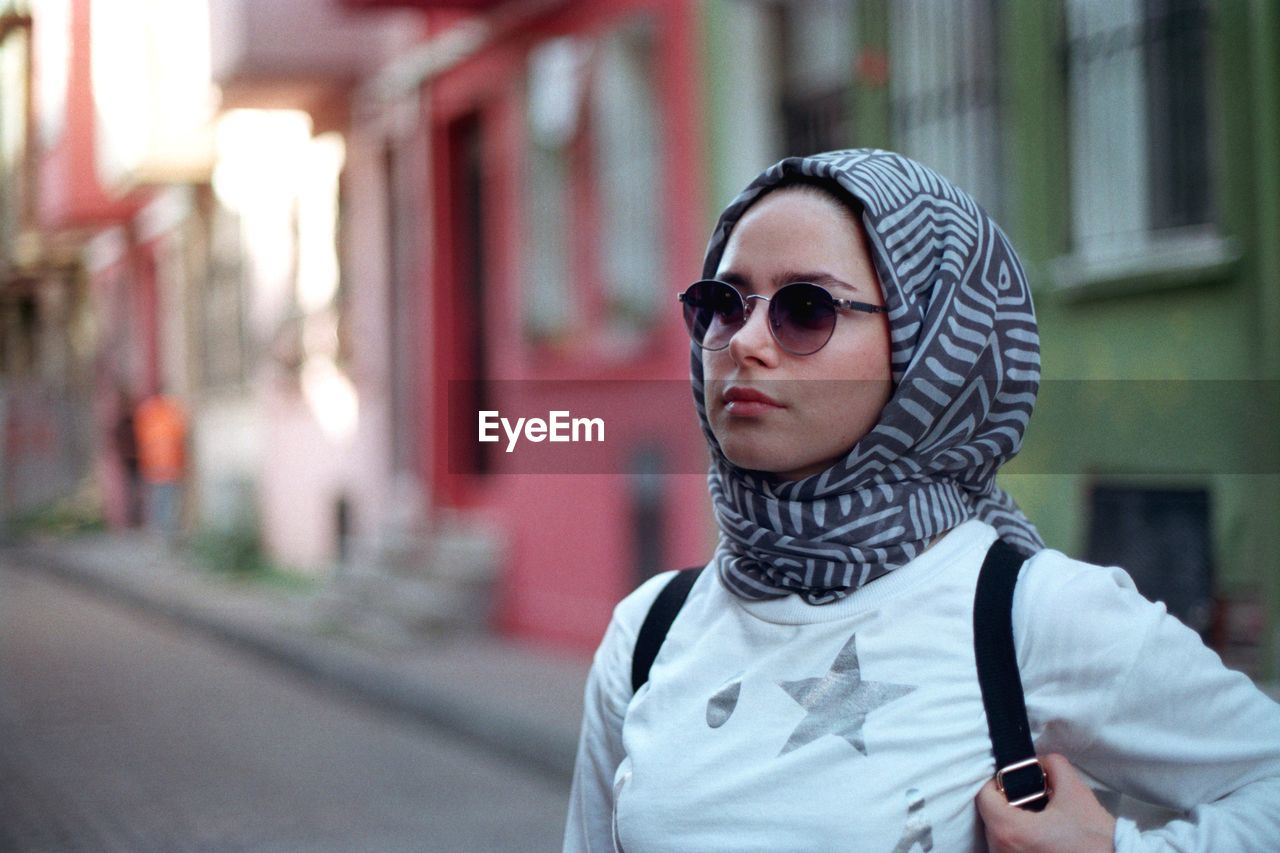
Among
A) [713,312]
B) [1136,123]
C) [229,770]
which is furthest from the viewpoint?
[229,770]

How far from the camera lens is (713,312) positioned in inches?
77.6

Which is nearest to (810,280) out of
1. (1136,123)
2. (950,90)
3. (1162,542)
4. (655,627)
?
(655,627)

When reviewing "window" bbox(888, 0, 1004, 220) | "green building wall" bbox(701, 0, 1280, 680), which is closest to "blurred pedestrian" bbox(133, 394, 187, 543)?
"window" bbox(888, 0, 1004, 220)

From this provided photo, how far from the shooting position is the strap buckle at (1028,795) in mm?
1696

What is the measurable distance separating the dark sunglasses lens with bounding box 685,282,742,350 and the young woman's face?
0.06m

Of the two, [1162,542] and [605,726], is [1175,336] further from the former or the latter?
[605,726]

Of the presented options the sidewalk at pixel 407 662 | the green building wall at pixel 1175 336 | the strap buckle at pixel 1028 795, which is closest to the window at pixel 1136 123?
the green building wall at pixel 1175 336

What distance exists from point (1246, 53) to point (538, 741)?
4268 millimetres

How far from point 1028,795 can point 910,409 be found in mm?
401

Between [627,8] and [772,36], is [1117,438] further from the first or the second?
[627,8]

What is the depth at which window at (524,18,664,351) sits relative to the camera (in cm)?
1102

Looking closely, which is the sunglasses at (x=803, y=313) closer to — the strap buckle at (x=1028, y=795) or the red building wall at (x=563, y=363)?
the strap buckle at (x=1028, y=795)

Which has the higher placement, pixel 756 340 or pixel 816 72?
pixel 816 72

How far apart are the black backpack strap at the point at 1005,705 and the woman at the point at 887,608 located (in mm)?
12
